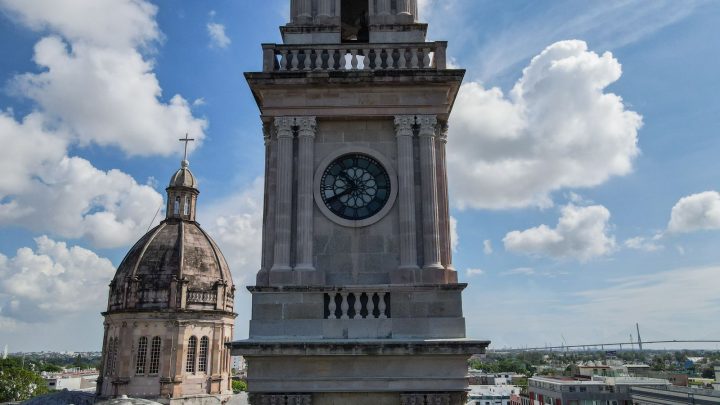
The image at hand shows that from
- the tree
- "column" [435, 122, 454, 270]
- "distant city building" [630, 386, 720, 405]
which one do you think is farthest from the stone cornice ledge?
the tree

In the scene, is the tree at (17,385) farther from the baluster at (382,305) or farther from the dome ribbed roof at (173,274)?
the baluster at (382,305)

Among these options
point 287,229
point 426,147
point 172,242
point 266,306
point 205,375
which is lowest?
point 205,375

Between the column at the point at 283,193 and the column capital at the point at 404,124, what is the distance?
2.77 metres

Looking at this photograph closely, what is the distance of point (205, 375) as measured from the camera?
205ft

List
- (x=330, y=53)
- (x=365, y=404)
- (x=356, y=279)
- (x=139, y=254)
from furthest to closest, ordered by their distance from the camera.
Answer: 1. (x=139, y=254)
2. (x=330, y=53)
3. (x=356, y=279)
4. (x=365, y=404)

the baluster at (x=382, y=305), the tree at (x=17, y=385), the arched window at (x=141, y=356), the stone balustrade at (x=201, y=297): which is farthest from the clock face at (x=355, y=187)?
the tree at (x=17, y=385)

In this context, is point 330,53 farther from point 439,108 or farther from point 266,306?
point 266,306

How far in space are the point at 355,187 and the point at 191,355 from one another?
53.0 metres

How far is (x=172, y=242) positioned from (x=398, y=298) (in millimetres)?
56817

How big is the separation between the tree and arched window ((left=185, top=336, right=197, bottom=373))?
35191mm

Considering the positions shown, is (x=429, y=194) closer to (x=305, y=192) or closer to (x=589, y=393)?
(x=305, y=192)


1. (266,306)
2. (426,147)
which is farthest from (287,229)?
(426,147)

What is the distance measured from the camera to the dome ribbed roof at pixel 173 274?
61.7 meters

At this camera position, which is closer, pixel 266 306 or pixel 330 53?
pixel 266 306
